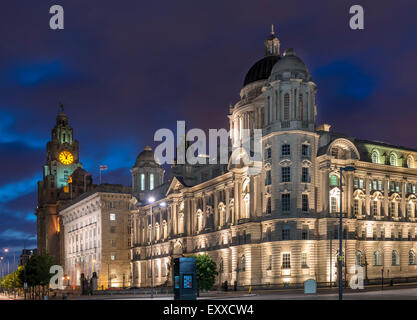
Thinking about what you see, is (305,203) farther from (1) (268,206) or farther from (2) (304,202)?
(1) (268,206)

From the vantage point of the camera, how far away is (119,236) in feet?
497

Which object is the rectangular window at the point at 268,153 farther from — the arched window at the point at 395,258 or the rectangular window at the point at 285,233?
the arched window at the point at 395,258

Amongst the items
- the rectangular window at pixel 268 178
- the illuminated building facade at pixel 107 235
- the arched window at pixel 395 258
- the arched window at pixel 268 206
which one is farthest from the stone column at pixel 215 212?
the illuminated building facade at pixel 107 235

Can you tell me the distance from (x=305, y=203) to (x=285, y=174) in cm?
527

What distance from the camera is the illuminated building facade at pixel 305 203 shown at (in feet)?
290

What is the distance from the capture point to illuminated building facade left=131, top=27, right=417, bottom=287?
88.3 meters

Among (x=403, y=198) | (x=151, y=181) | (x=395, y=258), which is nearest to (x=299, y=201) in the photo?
(x=395, y=258)

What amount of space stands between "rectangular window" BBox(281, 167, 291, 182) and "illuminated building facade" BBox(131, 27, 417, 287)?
0.49 feet

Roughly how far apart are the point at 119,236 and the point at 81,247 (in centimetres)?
2097

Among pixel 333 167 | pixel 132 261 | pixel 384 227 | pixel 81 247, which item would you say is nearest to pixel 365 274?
pixel 384 227

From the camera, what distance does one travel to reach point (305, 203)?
8938cm

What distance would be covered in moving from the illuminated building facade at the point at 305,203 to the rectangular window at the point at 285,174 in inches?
5.9

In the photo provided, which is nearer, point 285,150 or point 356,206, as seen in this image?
point 285,150
